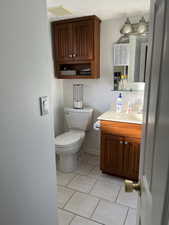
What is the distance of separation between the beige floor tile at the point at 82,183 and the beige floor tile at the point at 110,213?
0.94ft

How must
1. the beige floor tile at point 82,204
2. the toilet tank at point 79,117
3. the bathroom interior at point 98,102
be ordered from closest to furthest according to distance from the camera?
1. the beige floor tile at point 82,204
2. the bathroom interior at point 98,102
3. the toilet tank at point 79,117

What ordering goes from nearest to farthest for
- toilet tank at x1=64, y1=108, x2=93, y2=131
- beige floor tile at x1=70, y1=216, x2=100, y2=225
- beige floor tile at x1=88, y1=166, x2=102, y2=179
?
1. beige floor tile at x1=70, y1=216, x2=100, y2=225
2. beige floor tile at x1=88, y1=166, x2=102, y2=179
3. toilet tank at x1=64, y1=108, x2=93, y2=131

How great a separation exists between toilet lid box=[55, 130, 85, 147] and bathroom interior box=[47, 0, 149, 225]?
1 centimetres

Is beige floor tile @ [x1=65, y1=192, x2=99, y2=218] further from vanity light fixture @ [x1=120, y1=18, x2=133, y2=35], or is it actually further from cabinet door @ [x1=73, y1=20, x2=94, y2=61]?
vanity light fixture @ [x1=120, y1=18, x2=133, y2=35]

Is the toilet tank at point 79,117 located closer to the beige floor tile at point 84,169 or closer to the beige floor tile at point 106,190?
the beige floor tile at point 84,169

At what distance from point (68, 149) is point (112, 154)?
0.59 meters

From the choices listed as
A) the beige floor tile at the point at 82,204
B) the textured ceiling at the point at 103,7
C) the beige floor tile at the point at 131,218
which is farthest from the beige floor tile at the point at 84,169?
the textured ceiling at the point at 103,7

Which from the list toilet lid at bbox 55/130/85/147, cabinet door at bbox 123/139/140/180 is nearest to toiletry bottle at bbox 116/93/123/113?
cabinet door at bbox 123/139/140/180

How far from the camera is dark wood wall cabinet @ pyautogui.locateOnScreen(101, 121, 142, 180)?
1939 millimetres

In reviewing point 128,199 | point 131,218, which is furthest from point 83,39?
point 131,218

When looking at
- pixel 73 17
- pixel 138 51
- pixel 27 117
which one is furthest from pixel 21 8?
pixel 73 17

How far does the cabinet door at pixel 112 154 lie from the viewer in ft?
6.71

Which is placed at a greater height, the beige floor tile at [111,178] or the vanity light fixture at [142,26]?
the vanity light fixture at [142,26]

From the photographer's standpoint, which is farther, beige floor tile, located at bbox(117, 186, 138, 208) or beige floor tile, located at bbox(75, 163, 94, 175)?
beige floor tile, located at bbox(75, 163, 94, 175)
